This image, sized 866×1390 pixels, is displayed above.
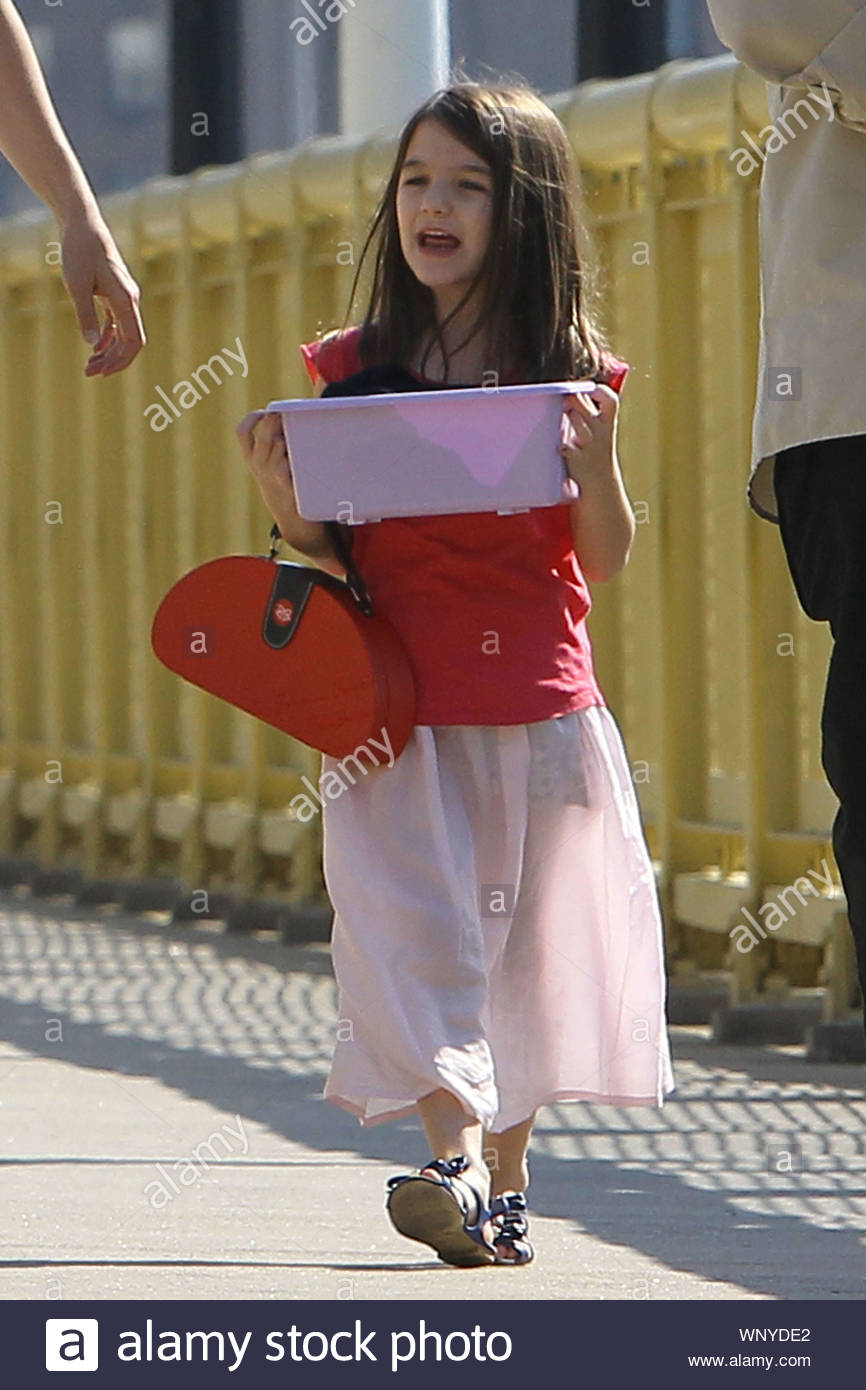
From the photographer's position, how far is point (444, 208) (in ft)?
13.9

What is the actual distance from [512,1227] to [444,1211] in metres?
0.20

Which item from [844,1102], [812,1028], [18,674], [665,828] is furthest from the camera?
[18,674]

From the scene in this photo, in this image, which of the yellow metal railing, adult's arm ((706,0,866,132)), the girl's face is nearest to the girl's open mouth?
the girl's face

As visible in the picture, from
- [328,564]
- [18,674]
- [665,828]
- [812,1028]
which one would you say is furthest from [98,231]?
[18,674]

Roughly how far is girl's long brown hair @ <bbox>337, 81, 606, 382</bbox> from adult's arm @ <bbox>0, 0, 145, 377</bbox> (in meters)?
0.69

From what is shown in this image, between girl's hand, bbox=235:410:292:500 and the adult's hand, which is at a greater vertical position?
the adult's hand

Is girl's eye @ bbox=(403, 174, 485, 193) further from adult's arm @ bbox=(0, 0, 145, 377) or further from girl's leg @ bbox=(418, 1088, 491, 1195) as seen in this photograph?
girl's leg @ bbox=(418, 1088, 491, 1195)

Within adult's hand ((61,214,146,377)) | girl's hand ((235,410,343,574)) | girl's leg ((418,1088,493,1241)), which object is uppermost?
adult's hand ((61,214,146,377))

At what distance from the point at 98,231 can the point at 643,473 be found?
3.76 m

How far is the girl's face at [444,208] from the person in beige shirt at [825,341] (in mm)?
695

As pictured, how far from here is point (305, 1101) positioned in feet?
19.5

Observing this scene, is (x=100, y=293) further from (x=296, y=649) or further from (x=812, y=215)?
(x=812, y=215)

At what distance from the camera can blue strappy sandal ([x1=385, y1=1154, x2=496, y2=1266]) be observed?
3922 millimetres
